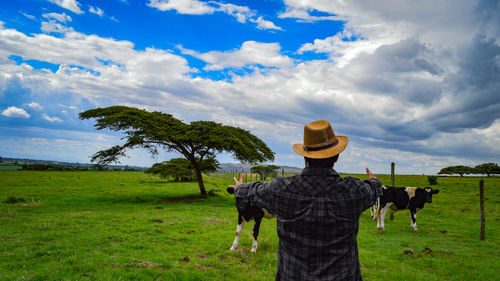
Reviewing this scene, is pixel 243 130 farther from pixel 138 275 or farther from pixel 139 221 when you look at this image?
pixel 138 275

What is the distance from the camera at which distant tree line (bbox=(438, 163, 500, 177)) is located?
244ft

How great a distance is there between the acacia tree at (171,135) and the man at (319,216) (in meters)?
18.7

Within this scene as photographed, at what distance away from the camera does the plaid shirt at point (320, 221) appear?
2637mm

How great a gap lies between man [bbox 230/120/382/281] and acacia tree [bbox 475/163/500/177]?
9625 cm

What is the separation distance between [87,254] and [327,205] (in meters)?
7.61

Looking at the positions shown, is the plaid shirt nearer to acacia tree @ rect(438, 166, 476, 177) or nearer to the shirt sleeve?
the shirt sleeve

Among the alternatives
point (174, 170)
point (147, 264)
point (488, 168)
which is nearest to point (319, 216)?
point (147, 264)

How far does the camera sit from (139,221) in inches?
503

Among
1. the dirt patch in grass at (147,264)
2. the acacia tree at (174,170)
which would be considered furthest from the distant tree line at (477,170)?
the dirt patch in grass at (147,264)

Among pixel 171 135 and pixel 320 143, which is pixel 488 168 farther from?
pixel 320 143

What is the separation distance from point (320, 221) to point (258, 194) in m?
0.74

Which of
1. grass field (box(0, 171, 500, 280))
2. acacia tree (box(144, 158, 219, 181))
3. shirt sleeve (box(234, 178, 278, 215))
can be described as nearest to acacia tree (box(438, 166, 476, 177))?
acacia tree (box(144, 158, 219, 181))

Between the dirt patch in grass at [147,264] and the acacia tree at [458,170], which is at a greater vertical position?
the acacia tree at [458,170]

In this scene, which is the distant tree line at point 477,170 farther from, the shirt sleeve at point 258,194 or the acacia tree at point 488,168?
the shirt sleeve at point 258,194
